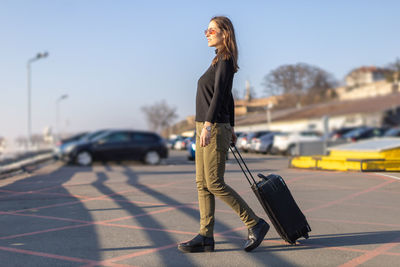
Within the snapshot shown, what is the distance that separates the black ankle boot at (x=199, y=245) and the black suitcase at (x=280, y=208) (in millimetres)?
593

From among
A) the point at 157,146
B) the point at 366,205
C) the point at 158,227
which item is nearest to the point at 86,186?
the point at 158,227

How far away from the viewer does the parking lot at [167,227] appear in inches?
162

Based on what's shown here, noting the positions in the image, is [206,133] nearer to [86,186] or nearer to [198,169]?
[198,169]

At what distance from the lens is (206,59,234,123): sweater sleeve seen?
411 centimetres

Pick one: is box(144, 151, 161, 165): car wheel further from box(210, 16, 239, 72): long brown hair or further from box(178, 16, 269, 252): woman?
box(210, 16, 239, 72): long brown hair

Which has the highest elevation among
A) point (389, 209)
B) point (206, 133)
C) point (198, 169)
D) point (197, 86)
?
point (197, 86)

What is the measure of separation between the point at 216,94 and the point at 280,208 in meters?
1.20

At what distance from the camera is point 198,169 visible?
4324mm

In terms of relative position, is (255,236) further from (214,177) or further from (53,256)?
(53,256)

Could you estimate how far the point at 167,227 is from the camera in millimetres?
5543

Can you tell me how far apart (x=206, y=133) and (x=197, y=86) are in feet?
1.71

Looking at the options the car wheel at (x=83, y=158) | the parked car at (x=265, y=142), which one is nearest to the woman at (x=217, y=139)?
the car wheel at (x=83, y=158)

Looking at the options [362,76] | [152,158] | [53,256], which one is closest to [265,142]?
[152,158]

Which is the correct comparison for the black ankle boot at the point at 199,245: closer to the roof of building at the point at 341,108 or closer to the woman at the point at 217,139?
the woman at the point at 217,139
